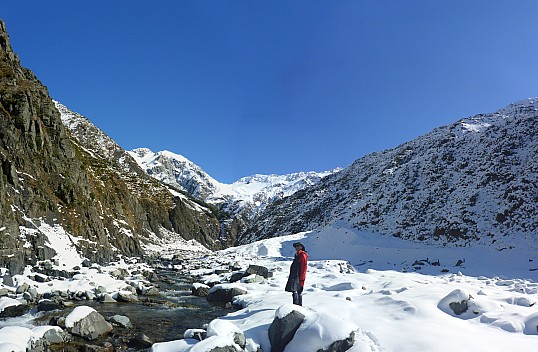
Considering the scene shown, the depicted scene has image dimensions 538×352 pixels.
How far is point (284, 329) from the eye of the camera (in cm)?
841

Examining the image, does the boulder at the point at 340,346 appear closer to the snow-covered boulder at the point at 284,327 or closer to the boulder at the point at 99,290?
the snow-covered boulder at the point at 284,327

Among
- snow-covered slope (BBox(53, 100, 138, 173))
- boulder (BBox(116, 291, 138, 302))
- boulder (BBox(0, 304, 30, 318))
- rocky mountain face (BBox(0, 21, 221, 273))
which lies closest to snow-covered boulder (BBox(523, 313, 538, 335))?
boulder (BBox(116, 291, 138, 302))

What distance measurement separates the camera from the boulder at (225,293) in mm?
17562

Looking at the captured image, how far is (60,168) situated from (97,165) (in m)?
39.7

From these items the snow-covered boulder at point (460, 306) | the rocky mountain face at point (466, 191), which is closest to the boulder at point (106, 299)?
the snow-covered boulder at point (460, 306)

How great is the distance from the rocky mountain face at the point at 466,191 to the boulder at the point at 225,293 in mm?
24767

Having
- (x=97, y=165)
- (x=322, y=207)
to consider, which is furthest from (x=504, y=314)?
(x=97, y=165)

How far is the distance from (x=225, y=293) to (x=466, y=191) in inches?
1343

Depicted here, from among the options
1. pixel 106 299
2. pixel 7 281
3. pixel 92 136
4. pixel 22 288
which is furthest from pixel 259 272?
pixel 92 136

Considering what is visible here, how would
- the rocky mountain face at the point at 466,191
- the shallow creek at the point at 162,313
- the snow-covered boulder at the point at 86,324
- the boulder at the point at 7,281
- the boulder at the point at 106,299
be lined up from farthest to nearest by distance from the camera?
1. the rocky mountain face at the point at 466,191
2. the boulder at the point at 7,281
3. the boulder at the point at 106,299
4. the shallow creek at the point at 162,313
5. the snow-covered boulder at the point at 86,324

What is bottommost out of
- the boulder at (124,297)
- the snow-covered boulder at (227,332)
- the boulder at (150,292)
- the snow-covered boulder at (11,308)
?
the boulder at (150,292)

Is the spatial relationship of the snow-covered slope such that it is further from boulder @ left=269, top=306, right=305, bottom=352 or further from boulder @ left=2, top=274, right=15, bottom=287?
boulder @ left=269, top=306, right=305, bottom=352

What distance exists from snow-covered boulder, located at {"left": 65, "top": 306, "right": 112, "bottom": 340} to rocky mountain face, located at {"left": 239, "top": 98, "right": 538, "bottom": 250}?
3148cm

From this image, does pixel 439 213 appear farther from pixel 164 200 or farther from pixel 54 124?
pixel 164 200
